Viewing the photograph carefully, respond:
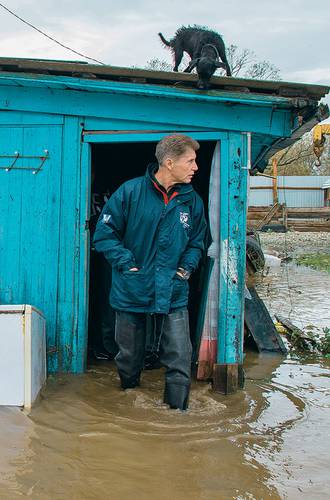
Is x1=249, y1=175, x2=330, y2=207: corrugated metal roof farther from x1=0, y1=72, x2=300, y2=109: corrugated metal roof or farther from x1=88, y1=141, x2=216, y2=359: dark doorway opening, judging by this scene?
x1=0, y1=72, x2=300, y2=109: corrugated metal roof

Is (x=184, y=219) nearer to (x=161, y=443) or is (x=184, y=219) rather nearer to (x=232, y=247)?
(x=232, y=247)

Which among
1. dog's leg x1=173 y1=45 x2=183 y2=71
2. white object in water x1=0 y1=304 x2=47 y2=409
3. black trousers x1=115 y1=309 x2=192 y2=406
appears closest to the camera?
white object in water x1=0 y1=304 x2=47 y2=409

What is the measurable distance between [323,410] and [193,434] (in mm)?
1536

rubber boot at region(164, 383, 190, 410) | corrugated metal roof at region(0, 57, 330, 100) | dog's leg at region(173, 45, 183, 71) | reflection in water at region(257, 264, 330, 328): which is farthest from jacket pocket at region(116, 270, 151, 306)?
reflection in water at region(257, 264, 330, 328)

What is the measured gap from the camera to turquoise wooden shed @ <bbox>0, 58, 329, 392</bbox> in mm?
5695

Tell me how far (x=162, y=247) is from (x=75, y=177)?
58.5 inches

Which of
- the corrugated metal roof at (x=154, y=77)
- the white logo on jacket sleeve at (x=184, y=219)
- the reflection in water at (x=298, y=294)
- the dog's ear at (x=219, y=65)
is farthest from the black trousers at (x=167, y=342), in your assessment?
the reflection in water at (x=298, y=294)

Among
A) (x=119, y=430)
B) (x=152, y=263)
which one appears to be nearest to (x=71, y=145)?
(x=152, y=263)

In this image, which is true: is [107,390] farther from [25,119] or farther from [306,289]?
[306,289]

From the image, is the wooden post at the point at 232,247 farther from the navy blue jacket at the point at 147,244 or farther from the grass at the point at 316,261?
the grass at the point at 316,261

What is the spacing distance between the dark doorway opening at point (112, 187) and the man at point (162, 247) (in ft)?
4.32

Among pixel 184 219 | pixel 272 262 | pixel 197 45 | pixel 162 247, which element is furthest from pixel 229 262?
pixel 272 262

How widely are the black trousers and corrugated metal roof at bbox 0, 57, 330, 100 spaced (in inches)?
84.0

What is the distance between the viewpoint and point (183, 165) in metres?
4.85
